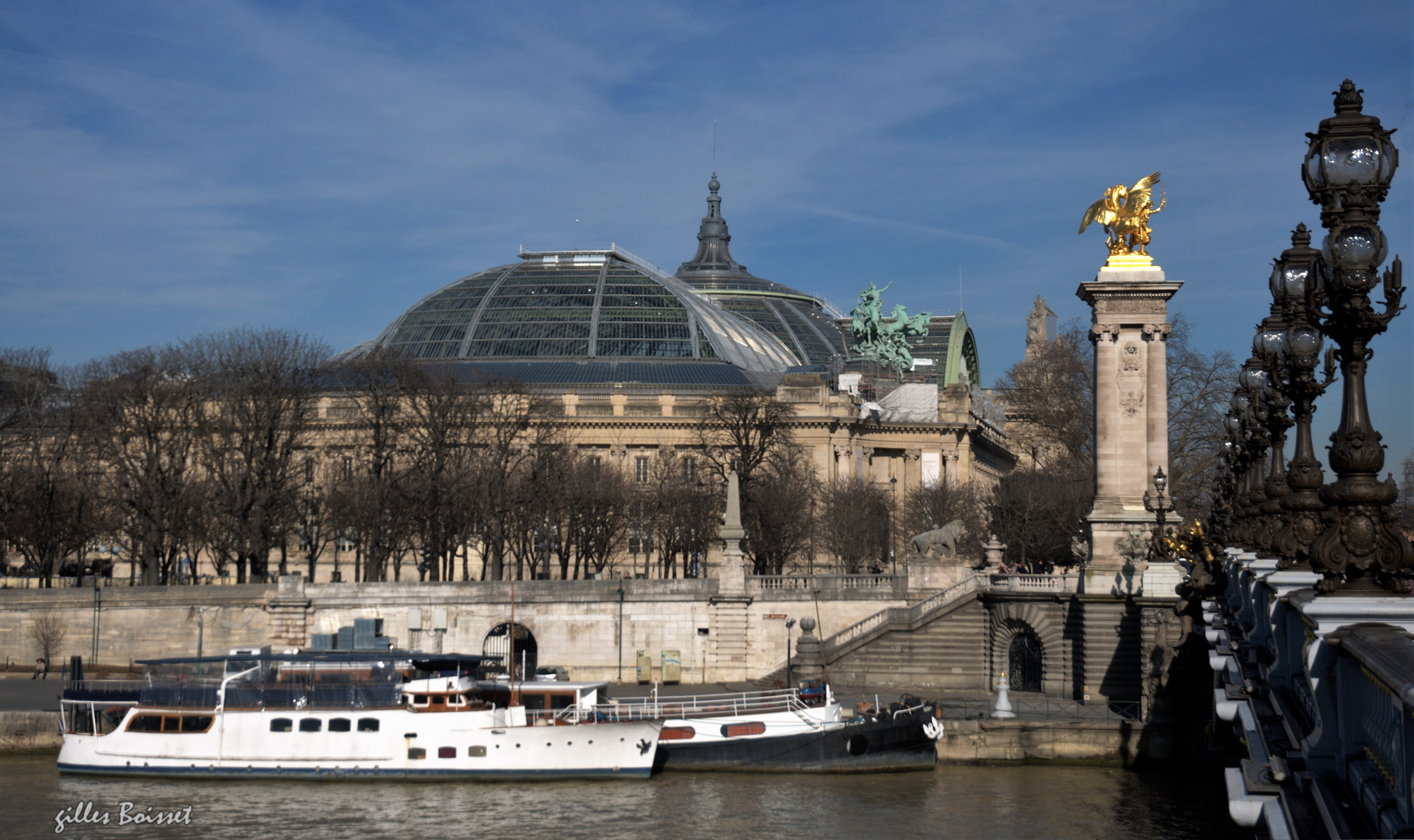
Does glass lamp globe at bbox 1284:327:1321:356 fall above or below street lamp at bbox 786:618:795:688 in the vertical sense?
above

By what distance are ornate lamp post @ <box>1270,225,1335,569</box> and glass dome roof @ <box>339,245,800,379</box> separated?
9032 centimetres

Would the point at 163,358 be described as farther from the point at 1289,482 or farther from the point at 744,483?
the point at 1289,482

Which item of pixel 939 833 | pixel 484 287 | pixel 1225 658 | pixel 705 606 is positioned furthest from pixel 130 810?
pixel 484 287

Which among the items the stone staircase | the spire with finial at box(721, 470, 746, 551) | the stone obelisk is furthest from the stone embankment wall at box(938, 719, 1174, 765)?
the spire with finial at box(721, 470, 746, 551)

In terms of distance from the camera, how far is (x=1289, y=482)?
15.9 m

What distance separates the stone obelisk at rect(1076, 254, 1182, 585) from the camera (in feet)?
155

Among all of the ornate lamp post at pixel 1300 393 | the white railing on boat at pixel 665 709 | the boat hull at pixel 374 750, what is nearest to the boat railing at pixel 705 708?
the white railing on boat at pixel 665 709

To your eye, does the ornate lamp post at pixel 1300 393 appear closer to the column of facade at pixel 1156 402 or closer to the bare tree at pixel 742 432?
the column of facade at pixel 1156 402

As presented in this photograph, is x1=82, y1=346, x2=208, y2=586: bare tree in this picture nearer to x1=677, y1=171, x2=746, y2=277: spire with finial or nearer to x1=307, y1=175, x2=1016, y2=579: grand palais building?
x1=307, y1=175, x2=1016, y2=579: grand palais building

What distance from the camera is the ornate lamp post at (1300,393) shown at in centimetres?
1488

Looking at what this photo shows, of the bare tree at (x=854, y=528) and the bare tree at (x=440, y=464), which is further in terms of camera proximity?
the bare tree at (x=854, y=528)

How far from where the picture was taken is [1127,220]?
4794 centimetres

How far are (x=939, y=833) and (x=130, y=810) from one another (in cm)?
1899

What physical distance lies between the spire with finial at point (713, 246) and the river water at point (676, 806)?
133460 millimetres
